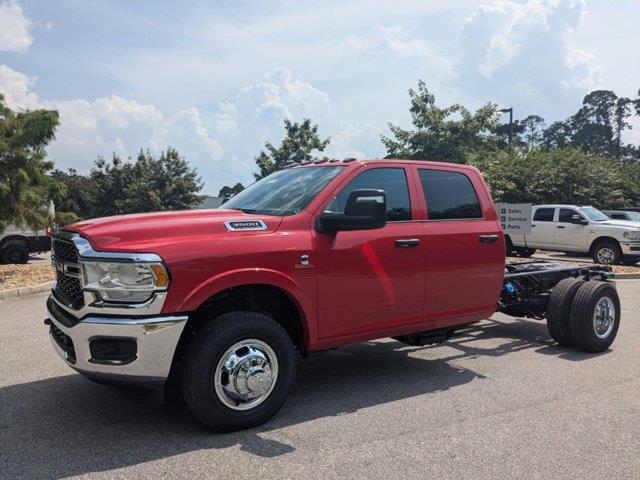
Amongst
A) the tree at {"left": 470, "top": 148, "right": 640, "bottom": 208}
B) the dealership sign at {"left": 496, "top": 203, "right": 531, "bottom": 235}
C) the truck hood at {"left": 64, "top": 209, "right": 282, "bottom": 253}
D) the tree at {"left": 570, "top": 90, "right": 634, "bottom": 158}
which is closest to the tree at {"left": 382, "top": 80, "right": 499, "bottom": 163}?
the tree at {"left": 470, "top": 148, "right": 640, "bottom": 208}

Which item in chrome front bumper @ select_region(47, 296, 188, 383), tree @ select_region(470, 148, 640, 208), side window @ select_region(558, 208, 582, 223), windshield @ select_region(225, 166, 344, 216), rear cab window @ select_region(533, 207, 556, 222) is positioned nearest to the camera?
chrome front bumper @ select_region(47, 296, 188, 383)

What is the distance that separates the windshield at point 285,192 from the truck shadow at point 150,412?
1609 millimetres

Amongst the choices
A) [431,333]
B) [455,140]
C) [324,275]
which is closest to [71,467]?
[324,275]

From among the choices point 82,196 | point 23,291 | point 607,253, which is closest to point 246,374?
point 23,291

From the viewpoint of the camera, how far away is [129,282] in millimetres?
3732

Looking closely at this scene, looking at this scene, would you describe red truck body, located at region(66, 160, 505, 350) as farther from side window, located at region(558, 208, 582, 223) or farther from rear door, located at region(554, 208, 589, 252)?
side window, located at region(558, 208, 582, 223)

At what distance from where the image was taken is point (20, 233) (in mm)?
16328

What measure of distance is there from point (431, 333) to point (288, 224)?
194 centimetres

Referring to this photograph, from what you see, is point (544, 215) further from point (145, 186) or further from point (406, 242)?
point (145, 186)

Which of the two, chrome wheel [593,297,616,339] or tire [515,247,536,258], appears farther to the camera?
tire [515,247,536,258]

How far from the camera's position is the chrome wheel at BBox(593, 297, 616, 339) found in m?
6.55

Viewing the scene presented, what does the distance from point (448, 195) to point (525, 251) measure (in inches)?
572

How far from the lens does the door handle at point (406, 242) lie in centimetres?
491

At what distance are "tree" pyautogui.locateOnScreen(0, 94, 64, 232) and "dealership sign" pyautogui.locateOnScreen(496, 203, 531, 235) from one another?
989 centimetres
